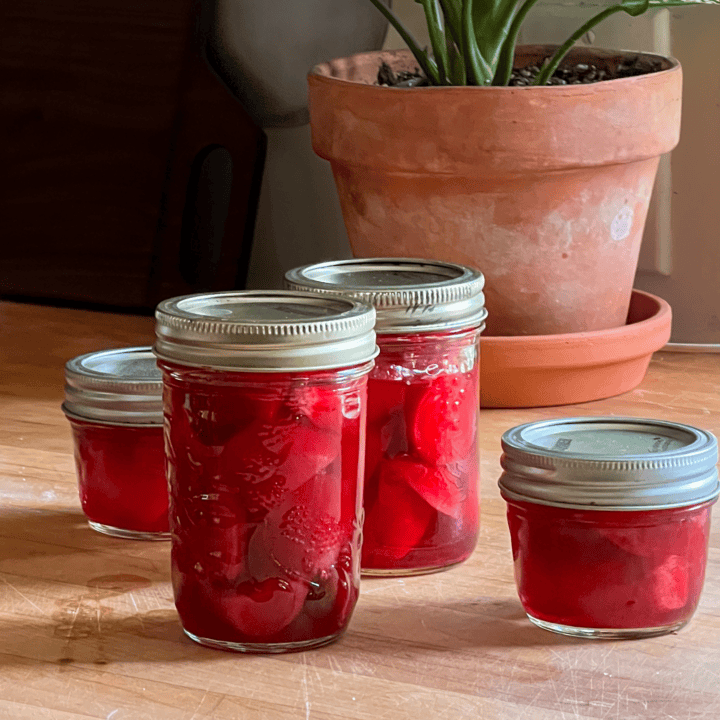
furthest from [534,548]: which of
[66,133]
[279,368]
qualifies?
[66,133]

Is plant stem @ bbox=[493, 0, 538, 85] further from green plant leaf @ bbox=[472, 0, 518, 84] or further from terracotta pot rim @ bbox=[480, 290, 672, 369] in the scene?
terracotta pot rim @ bbox=[480, 290, 672, 369]

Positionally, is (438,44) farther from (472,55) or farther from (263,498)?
(263,498)

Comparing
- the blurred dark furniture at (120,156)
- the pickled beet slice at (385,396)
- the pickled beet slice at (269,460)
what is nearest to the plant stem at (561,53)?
the blurred dark furniture at (120,156)

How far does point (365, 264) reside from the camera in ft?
2.51

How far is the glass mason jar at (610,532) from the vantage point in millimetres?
595

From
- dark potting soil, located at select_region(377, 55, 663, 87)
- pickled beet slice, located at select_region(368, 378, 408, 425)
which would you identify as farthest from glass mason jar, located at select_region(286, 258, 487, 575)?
dark potting soil, located at select_region(377, 55, 663, 87)

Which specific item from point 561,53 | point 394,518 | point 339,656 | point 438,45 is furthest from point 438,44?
point 339,656

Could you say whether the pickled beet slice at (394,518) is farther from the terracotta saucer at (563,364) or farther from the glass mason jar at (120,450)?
the terracotta saucer at (563,364)

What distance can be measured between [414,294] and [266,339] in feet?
0.43

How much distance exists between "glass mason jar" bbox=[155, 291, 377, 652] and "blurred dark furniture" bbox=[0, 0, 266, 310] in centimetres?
82

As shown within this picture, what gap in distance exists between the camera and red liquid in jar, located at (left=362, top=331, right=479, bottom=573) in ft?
2.22

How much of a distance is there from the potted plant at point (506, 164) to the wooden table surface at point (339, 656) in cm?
34

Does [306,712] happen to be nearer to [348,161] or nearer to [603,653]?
[603,653]

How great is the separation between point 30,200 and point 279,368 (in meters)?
1.02
